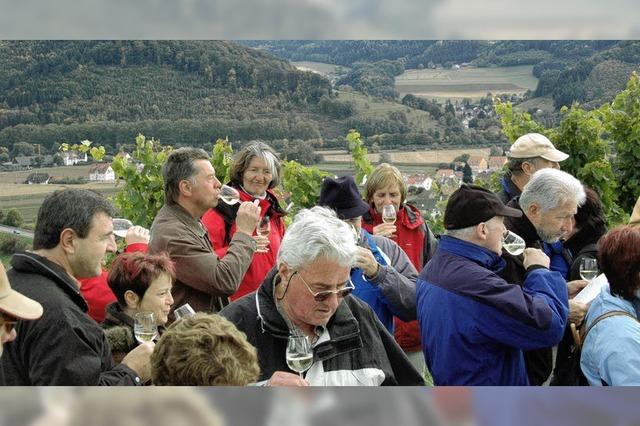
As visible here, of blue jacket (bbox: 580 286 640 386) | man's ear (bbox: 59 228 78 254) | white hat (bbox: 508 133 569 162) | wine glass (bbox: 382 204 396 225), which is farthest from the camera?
white hat (bbox: 508 133 569 162)

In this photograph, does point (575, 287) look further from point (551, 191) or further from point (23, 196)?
point (23, 196)

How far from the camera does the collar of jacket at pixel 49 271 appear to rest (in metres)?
3.06

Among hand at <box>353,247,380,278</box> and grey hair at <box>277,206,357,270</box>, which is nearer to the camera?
grey hair at <box>277,206,357,270</box>

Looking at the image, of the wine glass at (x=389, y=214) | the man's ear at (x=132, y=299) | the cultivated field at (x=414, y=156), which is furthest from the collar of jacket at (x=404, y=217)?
the man's ear at (x=132, y=299)

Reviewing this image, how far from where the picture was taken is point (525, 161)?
5828 millimetres

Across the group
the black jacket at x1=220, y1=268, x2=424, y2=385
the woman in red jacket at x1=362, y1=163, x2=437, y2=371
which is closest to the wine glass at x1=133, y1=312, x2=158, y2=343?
the black jacket at x1=220, y1=268, x2=424, y2=385

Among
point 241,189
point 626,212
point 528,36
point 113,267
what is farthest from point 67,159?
point 528,36

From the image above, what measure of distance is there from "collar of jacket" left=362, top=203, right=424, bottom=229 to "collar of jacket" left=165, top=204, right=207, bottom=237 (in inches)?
49.0

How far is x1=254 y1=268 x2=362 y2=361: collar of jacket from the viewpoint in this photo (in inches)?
120

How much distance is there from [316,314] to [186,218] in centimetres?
190

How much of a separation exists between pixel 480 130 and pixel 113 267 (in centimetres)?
424

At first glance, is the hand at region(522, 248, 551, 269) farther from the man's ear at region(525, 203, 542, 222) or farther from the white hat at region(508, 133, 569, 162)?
the white hat at region(508, 133, 569, 162)

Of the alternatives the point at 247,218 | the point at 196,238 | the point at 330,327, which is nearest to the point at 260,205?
the point at 247,218

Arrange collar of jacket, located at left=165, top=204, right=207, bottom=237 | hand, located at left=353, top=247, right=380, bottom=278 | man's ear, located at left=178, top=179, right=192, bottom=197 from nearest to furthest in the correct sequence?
hand, located at left=353, top=247, right=380, bottom=278 → collar of jacket, located at left=165, top=204, right=207, bottom=237 → man's ear, located at left=178, top=179, right=192, bottom=197
